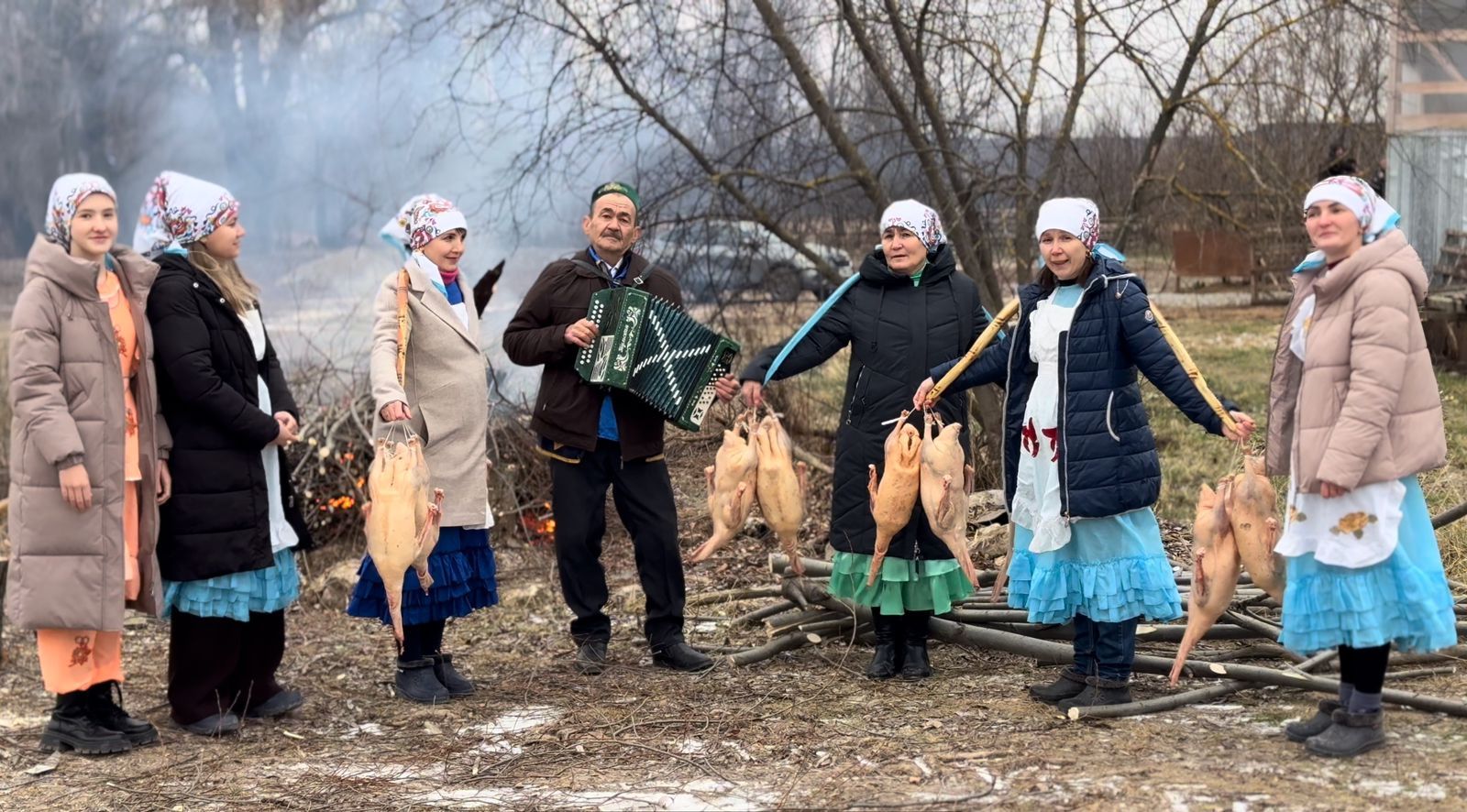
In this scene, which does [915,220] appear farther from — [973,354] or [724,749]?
[724,749]

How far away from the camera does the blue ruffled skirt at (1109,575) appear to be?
5367 millimetres

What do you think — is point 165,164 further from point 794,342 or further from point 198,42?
point 794,342

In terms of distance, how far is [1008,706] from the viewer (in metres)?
5.64

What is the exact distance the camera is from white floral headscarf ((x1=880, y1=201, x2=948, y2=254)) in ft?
19.4

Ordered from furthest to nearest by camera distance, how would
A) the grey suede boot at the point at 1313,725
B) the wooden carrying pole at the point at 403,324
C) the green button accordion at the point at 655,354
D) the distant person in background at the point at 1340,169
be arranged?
the distant person in background at the point at 1340,169, the green button accordion at the point at 655,354, the wooden carrying pole at the point at 403,324, the grey suede boot at the point at 1313,725

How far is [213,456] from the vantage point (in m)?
5.56

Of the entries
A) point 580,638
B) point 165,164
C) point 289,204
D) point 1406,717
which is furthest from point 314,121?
point 1406,717

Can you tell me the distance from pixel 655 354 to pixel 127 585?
7.38ft

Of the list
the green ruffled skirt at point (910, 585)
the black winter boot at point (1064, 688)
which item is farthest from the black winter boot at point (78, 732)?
the black winter boot at point (1064, 688)

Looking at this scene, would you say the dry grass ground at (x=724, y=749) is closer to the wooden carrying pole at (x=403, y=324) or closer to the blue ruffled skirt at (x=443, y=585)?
the blue ruffled skirt at (x=443, y=585)

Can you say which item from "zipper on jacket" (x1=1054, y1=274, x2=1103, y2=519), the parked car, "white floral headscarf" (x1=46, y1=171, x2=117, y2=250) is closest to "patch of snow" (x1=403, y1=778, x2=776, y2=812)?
"zipper on jacket" (x1=1054, y1=274, x2=1103, y2=519)

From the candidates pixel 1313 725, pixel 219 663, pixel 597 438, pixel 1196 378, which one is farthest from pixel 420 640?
pixel 1313 725

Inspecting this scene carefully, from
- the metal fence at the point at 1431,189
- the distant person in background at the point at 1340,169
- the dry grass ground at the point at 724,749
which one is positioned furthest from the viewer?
the metal fence at the point at 1431,189

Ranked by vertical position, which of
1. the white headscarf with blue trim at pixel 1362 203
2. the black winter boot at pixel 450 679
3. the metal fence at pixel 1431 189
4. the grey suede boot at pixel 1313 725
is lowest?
the black winter boot at pixel 450 679
